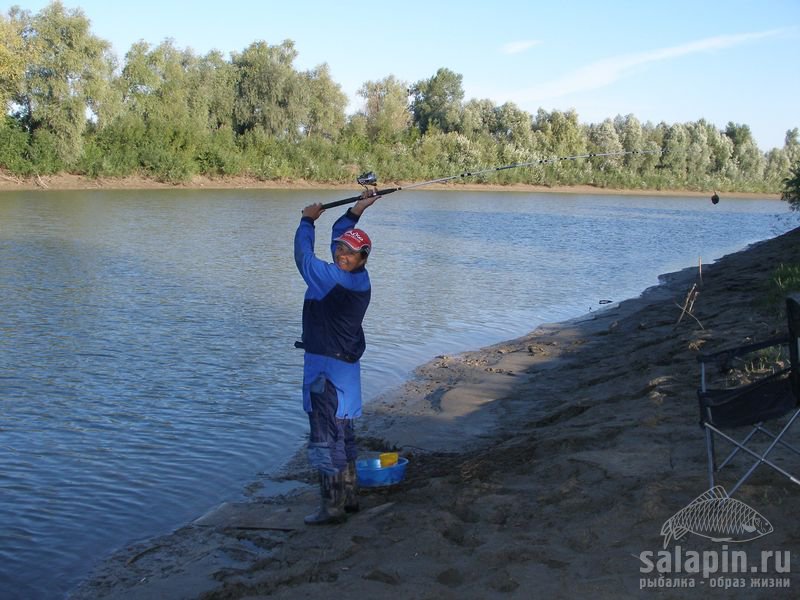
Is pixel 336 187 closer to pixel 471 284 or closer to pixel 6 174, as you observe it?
pixel 6 174

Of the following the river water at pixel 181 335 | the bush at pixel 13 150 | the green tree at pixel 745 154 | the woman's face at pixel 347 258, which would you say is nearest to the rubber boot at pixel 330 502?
the river water at pixel 181 335

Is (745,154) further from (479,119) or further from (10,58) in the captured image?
(10,58)

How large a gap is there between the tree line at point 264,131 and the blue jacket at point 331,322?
41.1m

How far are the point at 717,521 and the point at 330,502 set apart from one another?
250 cm

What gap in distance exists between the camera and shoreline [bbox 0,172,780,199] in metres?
52.3

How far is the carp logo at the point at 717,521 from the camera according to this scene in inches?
170

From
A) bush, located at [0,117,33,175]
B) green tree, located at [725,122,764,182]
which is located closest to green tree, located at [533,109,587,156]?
green tree, located at [725,122,764,182]

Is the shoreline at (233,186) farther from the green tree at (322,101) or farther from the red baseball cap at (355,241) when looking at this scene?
the red baseball cap at (355,241)

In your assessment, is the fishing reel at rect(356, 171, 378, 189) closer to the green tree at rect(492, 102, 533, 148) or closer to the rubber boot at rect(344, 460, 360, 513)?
the rubber boot at rect(344, 460, 360, 513)

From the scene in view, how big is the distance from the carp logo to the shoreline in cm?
4506

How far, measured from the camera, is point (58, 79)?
2090 inches

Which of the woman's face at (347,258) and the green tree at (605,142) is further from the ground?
the green tree at (605,142)

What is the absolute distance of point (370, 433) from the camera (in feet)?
27.5

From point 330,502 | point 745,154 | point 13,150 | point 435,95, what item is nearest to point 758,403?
point 330,502
